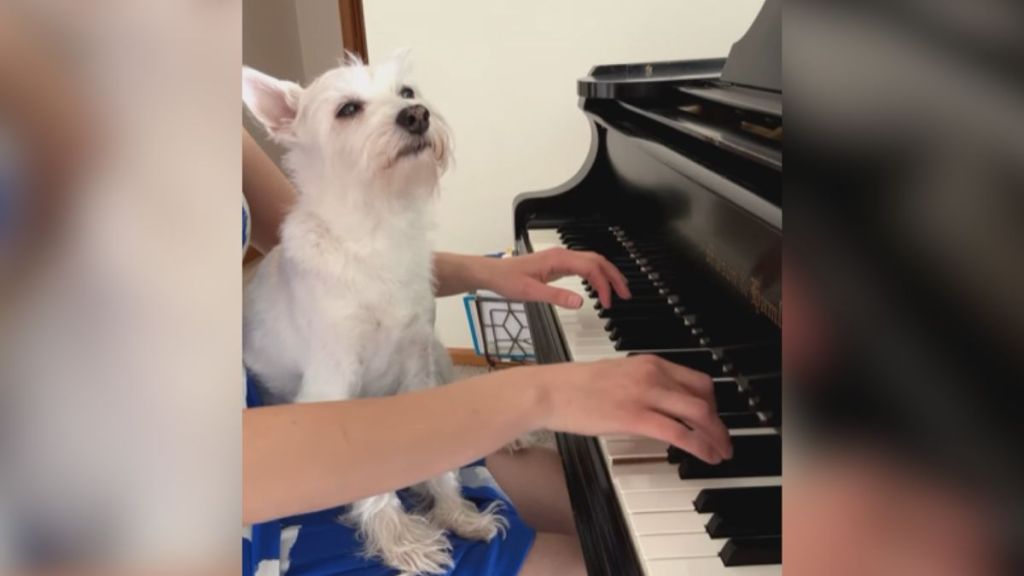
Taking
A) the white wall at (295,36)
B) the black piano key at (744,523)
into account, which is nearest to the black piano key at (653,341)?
the black piano key at (744,523)

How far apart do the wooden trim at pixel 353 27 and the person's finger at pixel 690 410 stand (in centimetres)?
200

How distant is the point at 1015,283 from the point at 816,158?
6 centimetres

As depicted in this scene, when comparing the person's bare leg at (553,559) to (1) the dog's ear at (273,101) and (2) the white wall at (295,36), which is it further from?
(2) the white wall at (295,36)

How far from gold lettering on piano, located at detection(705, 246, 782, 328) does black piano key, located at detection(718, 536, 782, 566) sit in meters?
0.21

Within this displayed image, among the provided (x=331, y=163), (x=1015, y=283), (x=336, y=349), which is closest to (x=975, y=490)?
(x=1015, y=283)

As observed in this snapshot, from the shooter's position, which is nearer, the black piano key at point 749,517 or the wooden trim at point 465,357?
the black piano key at point 749,517

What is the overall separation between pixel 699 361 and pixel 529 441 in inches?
15.6

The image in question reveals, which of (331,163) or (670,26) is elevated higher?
(670,26)

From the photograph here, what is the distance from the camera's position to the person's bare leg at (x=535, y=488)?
1107 millimetres

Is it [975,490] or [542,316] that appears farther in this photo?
[542,316]

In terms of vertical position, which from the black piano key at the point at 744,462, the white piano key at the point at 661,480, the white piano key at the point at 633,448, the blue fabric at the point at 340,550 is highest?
the black piano key at the point at 744,462

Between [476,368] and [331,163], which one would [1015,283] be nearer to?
[331,163]

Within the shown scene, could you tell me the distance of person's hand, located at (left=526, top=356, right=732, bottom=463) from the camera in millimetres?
645

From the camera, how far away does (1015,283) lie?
187mm
